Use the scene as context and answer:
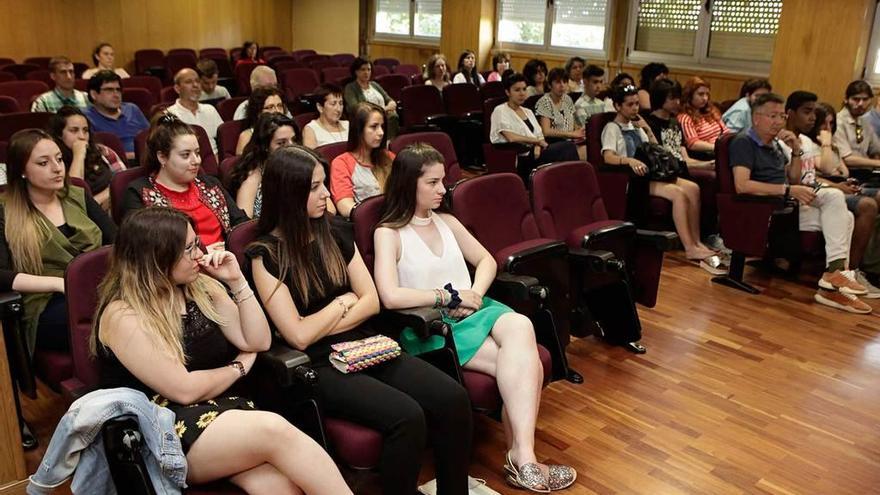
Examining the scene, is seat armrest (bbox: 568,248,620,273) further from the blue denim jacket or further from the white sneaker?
the white sneaker

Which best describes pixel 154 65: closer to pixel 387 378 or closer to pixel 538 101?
pixel 538 101

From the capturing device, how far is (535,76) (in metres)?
6.98

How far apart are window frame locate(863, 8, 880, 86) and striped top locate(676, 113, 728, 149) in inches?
100

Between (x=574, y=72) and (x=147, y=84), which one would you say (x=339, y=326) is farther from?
(x=574, y=72)

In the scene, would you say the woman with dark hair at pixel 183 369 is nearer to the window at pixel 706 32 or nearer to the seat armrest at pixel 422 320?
the seat armrest at pixel 422 320

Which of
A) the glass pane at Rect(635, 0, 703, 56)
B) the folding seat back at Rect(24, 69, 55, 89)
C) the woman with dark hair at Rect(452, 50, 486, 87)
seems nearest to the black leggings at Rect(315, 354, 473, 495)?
the woman with dark hair at Rect(452, 50, 486, 87)

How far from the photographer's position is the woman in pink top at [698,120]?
224 inches

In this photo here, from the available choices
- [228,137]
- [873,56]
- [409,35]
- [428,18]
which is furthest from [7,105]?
[409,35]

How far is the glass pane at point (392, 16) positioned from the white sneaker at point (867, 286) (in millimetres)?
8907

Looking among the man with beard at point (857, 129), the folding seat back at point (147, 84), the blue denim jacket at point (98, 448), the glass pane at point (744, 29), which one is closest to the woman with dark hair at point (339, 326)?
the blue denim jacket at point (98, 448)

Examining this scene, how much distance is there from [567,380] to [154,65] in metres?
8.95

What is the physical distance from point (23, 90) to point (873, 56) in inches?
299

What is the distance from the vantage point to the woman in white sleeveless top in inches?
101

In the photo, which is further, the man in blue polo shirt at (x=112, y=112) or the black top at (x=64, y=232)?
the man in blue polo shirt at (x=112, y=112)
